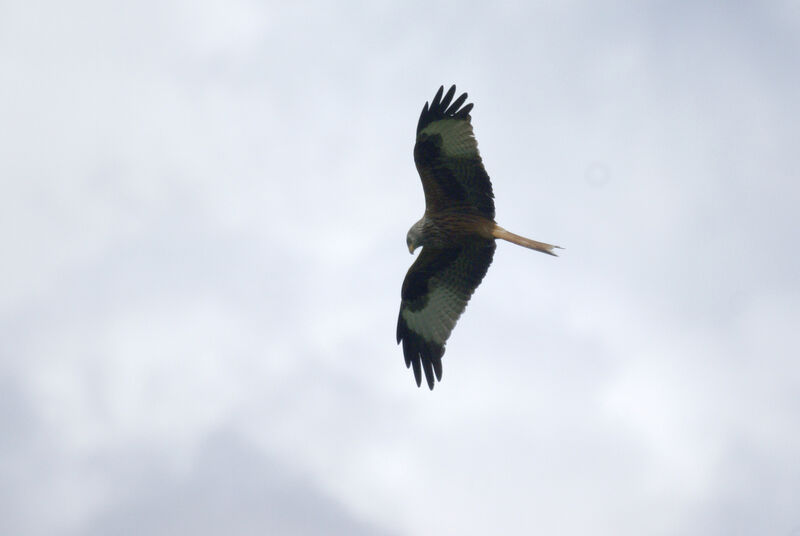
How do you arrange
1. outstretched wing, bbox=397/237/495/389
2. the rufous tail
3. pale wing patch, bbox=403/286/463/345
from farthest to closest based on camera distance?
1. pale wing patch, bbox=403/286/463/345
2. outstretched wing, bbox=397/237/495/389
3. the rufous tail

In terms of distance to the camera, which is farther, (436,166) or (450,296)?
(450,296)

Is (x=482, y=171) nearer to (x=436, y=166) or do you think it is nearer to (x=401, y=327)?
(x=436, y=166)

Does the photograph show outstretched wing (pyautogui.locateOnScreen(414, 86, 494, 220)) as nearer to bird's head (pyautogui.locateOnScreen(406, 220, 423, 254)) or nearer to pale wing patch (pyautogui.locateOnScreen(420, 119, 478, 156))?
pale wing patch (pyautogui.locateOnScreen(420, 119, 478, 156))

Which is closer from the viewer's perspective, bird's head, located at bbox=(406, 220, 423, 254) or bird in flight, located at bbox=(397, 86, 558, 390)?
bird in flight, located at bbox=(397, 86, 558, 390)

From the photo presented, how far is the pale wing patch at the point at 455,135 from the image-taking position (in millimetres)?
10469

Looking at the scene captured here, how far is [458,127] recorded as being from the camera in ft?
34.4

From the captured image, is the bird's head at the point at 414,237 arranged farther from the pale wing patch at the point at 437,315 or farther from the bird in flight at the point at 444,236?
the pale wing patch at the point at 437,315

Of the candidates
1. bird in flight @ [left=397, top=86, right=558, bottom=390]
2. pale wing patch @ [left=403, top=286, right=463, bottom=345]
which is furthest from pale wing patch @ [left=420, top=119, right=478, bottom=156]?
pale wing patch @ [left=403, top=286, right=463, bottom=345]

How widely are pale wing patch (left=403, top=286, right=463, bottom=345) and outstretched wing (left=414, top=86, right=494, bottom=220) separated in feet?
4.39

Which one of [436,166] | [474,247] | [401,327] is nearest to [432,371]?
[401,327]

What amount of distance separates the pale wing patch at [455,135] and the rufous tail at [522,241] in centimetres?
92

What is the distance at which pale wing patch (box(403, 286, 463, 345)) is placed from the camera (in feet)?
37.9

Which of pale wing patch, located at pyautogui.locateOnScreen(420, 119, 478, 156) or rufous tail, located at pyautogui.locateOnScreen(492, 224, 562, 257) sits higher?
pale wing patch, located at pyautogui.locateOnScreen(420, 119, 478, 156)

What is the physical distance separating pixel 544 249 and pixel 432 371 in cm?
229
